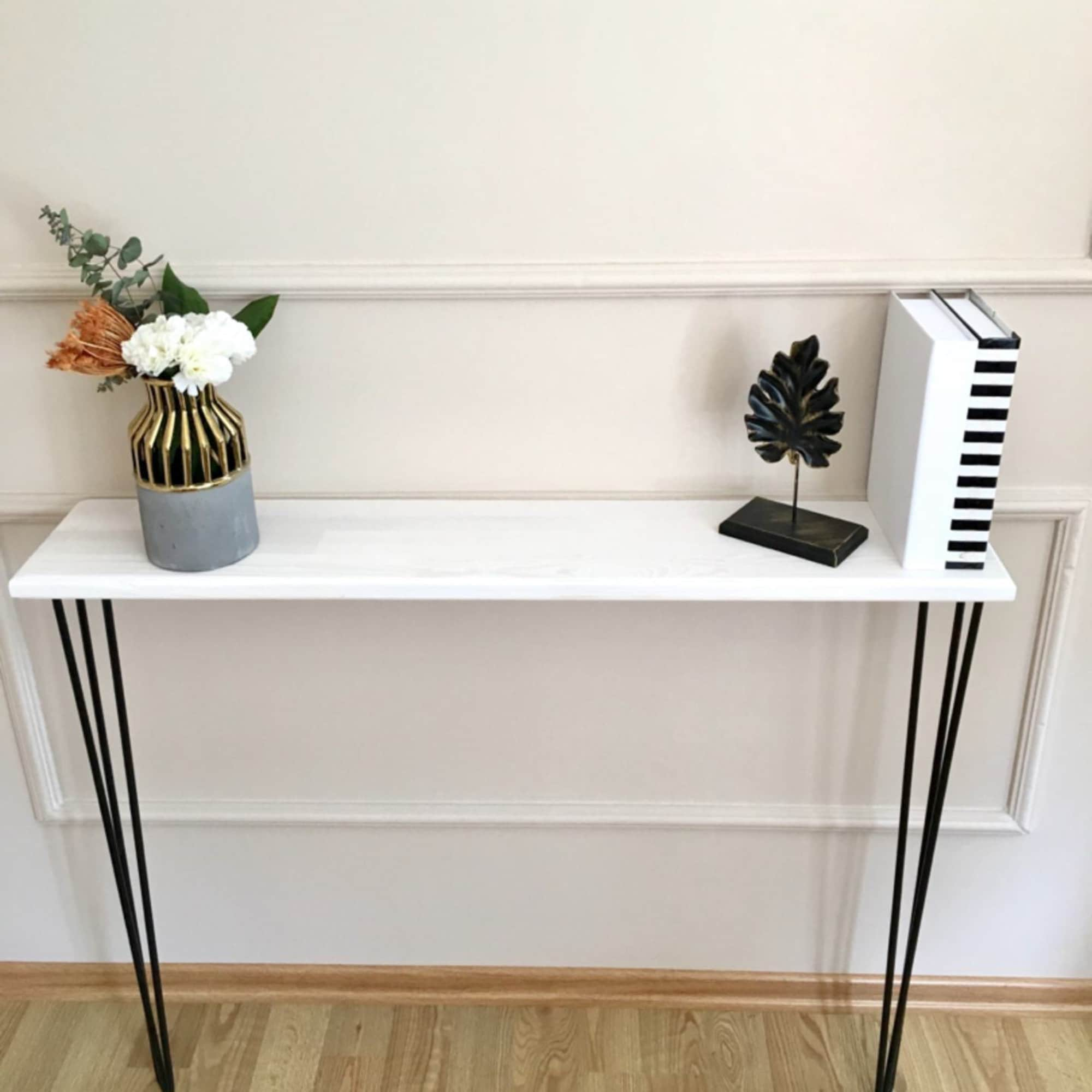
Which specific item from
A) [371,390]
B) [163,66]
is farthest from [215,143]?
[371,390]

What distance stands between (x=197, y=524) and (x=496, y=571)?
34cm

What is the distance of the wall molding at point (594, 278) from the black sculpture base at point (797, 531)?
26cm

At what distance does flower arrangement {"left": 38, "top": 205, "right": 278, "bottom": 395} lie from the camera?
4.09 ft

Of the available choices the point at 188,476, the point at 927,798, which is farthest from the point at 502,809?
the point at 188,476

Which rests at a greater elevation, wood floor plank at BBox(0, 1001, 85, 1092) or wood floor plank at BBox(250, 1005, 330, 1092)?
wood floor plank at BBox(250, 1005, 330, 1092)

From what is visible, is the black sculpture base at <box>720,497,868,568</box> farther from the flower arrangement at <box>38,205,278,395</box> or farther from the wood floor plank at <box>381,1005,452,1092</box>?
the wood floor plank at <box>381,1005,452,1092</box>

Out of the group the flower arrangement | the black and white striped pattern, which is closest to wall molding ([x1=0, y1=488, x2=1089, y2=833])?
the black and white striped pattern

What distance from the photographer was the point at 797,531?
1383mm

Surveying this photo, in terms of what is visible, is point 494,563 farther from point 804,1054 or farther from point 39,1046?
point 39,1046

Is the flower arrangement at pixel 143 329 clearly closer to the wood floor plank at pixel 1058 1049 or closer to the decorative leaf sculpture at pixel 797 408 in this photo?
the decorative leaf sculpture at pixel 797 408

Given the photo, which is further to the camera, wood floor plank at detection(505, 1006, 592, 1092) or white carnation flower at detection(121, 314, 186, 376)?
wood floor plank at detection(505, 1006, 592, 1092)

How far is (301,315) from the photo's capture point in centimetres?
144

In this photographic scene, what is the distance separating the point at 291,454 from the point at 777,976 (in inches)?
43.2

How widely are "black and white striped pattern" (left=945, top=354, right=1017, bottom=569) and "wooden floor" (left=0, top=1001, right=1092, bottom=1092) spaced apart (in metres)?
0.87
